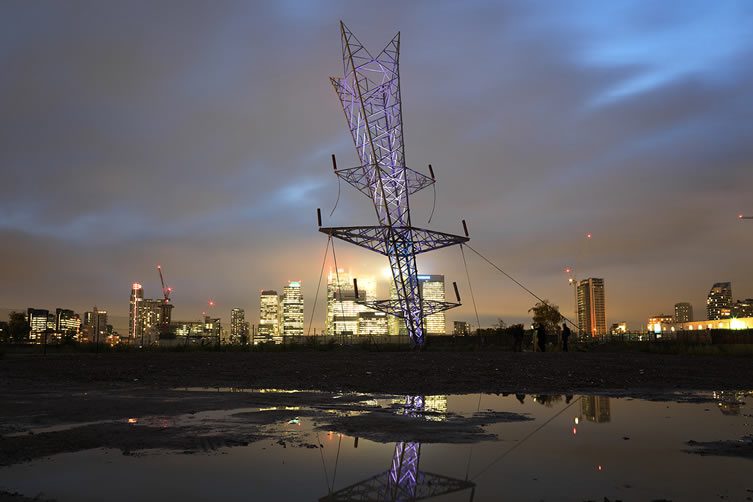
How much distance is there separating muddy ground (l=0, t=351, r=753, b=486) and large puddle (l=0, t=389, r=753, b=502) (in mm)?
94

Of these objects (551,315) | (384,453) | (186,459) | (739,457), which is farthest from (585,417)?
(551,315)

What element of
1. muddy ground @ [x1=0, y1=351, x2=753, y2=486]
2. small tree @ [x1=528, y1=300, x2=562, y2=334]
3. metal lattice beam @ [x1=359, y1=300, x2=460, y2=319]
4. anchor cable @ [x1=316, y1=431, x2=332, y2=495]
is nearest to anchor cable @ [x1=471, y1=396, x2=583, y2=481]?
muddy ground @ [x1=0, y1=351, x2=753, y2=486]

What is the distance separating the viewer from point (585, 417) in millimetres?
9680

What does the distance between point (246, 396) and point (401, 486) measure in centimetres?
833

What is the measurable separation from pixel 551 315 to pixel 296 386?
80.6 metres

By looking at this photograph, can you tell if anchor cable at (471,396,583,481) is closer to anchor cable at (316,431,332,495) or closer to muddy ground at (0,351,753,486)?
muddy ground at (0,351,753,486)

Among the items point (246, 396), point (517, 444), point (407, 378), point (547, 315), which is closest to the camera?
point (517, 444)

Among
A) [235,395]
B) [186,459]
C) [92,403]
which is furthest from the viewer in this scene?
[235,395]

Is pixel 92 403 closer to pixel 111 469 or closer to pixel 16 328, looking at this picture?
pixel 111 469

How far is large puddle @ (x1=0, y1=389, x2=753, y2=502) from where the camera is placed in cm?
517

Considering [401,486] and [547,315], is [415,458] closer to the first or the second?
[401,486]

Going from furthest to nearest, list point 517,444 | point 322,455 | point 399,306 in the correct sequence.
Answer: point 399,306
point 517,444
point 322,455

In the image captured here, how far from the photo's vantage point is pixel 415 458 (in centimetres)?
643

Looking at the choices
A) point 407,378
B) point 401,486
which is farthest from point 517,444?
point 407,378
